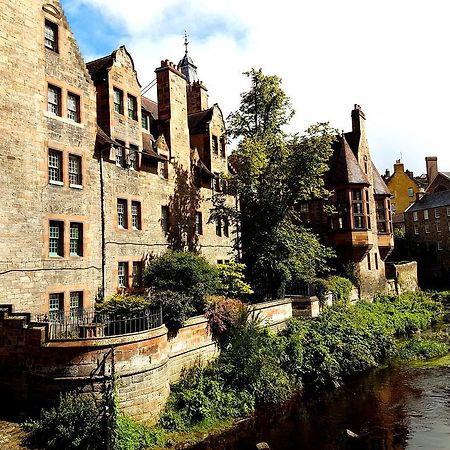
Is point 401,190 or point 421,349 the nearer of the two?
point 421,349

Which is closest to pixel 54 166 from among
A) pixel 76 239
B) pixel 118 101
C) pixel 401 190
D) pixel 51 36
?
pixel 76 239

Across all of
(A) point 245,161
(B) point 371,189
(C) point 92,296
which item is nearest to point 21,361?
(C) point 92,296

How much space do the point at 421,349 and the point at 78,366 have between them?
74.3ft

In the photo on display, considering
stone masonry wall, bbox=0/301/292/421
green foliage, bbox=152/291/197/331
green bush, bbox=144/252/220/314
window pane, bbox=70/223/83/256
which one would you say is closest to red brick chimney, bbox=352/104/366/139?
green bush, bbox=144/252/220/314

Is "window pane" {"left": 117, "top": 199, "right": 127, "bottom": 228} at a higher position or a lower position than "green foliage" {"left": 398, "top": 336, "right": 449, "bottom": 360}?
higher

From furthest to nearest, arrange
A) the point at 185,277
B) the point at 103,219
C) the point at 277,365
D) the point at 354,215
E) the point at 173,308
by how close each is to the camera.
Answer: the point at 354,215 → the point at 103,219 → the point at 185,277 → the point at 277,365 → the point at 173,308

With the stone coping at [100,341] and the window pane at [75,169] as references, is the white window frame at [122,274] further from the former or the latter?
the stone coping at [100,341]

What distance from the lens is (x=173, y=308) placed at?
1934 centimetres

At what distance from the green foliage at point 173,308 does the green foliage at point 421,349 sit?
16223mm

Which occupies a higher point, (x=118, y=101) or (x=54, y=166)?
(x=118, y=101)

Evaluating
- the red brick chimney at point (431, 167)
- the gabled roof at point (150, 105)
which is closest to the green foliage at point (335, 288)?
the gabled roof at point (150, 105)

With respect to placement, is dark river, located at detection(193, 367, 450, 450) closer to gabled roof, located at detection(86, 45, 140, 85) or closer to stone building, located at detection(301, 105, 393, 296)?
stone building, located at detection(301, 105, 393, 296)

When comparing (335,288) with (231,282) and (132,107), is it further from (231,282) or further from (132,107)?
(132,107)

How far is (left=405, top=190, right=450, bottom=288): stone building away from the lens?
202 ft
